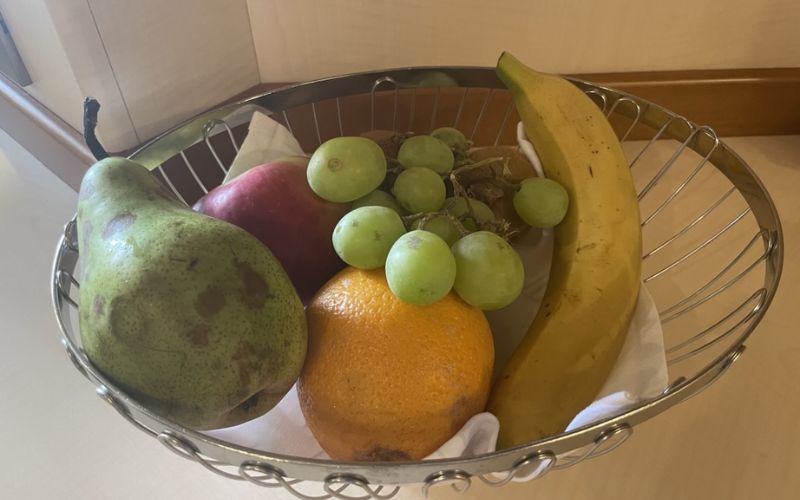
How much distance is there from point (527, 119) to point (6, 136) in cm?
66

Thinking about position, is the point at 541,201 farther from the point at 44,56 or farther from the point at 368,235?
the point at 44,56

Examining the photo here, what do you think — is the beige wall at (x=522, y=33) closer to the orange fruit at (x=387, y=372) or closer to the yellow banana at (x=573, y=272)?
the yellow banana at (x=573, y=272)

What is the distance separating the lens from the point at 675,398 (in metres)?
0.35

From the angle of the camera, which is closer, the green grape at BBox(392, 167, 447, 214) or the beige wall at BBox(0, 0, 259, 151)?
the green grape at BBox(392, 167, 447, 214)

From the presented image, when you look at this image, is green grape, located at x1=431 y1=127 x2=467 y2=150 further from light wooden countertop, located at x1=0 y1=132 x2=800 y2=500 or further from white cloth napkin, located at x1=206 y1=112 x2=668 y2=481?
light wooden countertop, located at x1=0 y1=132 x2=800 y2=500

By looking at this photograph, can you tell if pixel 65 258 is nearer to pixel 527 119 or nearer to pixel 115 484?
pixel 115 484

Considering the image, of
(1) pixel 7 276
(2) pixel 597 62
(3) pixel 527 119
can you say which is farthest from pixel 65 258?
(2) pixel 597 62

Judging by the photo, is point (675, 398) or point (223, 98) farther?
point (223, 98)

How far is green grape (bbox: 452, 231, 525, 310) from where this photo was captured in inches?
14.4

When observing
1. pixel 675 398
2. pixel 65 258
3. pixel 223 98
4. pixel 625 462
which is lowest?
pixel 625 462

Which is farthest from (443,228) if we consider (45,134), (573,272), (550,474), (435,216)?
(45,134)

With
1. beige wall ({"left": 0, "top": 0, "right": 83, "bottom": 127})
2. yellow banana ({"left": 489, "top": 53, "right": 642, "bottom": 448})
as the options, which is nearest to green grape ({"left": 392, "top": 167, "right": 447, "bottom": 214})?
yellow banana ({"left": 489, "top": 53, "right": 642, "bottom": 448})

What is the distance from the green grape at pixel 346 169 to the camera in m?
0.42

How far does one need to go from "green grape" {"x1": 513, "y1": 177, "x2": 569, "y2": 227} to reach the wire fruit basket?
0.44 feet
